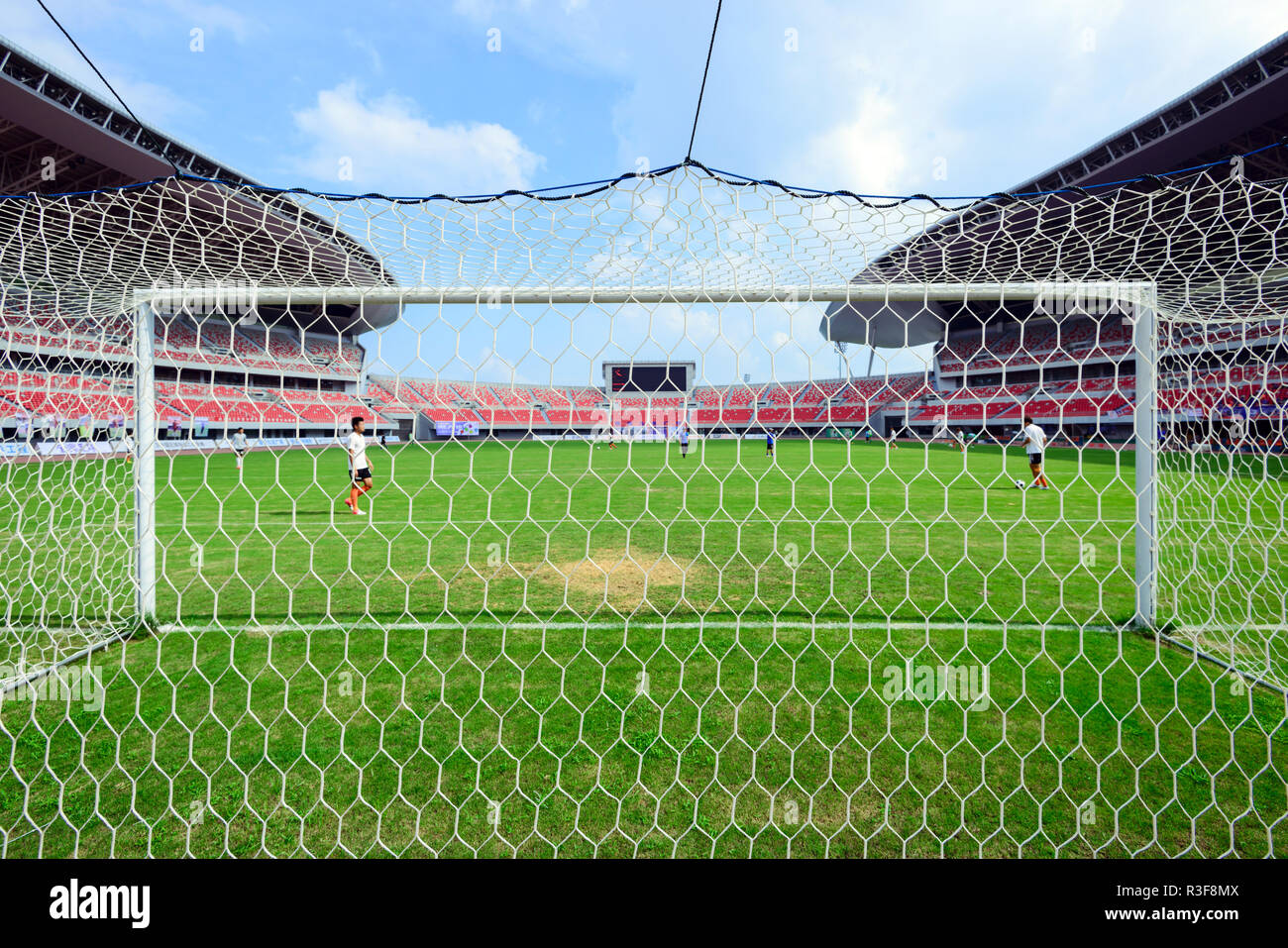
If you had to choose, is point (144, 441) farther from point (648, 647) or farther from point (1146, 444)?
point (1146, 444)

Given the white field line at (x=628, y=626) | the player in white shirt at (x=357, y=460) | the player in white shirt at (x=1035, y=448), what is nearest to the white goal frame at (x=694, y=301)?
the white field line at (x=628, y=626)

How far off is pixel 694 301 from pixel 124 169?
92.7ft

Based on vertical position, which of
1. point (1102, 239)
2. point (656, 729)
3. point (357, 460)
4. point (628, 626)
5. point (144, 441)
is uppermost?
point (1102, 239)

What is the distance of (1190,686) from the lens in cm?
259

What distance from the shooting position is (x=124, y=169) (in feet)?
67.0

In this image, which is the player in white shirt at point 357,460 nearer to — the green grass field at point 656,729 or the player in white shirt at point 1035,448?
the green grass field at point 656,729

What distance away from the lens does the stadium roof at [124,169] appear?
7.75 feet

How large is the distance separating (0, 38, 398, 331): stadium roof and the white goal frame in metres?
0.20

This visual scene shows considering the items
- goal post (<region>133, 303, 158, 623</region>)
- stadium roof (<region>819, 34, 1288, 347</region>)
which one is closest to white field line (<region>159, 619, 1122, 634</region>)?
goal post (<region>133, 303, 158, 623</region>)

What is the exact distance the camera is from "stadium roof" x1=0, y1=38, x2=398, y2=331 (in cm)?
236

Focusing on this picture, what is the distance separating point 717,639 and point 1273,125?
30.2 m

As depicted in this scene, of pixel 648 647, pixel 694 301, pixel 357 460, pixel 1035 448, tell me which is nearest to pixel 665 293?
pixel 694 301

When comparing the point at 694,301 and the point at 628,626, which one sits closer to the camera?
the point at 694,301
